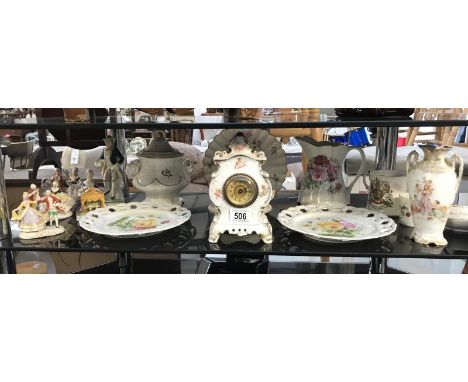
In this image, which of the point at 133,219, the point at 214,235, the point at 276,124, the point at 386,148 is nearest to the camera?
the point at 276,124

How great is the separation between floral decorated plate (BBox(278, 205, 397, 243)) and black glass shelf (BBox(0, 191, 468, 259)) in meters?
0.03

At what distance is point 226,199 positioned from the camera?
1.02 meters

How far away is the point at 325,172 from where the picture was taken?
1154 mm

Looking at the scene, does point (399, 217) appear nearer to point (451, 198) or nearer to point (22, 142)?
point (451, 198)

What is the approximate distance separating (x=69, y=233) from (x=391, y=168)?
36.6 inches

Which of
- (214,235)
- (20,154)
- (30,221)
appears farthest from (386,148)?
(20,154)

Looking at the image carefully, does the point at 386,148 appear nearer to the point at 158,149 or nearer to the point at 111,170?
the point at 158,149

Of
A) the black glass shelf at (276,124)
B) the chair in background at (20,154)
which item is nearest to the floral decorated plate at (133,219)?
the black glass shelf at (276,124)

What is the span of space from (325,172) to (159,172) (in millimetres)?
464

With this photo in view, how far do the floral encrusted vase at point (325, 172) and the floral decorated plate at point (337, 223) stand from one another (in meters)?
0.04

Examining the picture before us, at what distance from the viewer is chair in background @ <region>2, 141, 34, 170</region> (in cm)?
152

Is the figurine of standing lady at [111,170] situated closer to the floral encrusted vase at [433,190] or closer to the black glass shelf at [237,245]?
the black glass shelf at [237,245]

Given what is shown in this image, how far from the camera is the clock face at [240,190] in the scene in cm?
101
